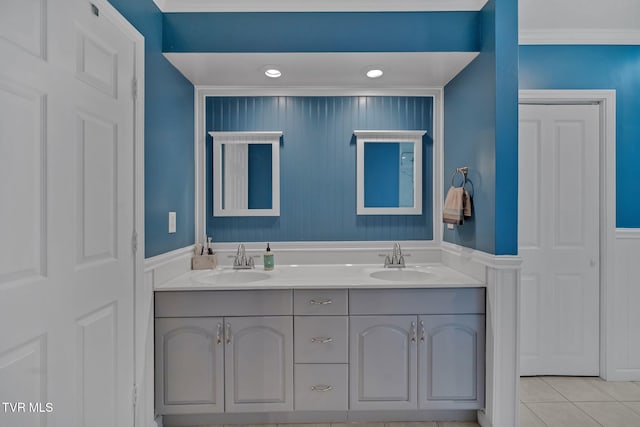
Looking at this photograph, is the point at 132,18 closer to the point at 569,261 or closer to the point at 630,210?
the point at 569,261

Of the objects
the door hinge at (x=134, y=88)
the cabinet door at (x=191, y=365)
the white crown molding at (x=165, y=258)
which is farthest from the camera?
the cabinet door at (x=191, y=365)

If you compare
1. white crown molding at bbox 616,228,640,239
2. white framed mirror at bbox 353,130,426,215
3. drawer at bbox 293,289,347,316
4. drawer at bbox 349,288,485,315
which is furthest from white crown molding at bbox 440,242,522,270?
white crown molding at bbox 616,228,640,239

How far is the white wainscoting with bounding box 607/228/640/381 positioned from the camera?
2.67 m

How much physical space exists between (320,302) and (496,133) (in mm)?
1305

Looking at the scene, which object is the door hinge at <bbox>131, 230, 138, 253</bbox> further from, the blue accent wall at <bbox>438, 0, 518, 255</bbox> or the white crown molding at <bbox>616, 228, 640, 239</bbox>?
the white crown molding at <bbox>616, 228, 640, 239</bbox>

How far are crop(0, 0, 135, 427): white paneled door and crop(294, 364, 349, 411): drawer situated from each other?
33.2 inches

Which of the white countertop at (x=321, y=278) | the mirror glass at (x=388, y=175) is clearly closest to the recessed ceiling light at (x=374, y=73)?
the mirror glass at (x=388, y=175)

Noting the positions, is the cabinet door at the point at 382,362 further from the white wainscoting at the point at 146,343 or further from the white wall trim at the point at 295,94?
the white wainscoting at the point at 146,343

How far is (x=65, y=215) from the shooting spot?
134cm

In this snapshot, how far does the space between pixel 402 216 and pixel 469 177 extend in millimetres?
598

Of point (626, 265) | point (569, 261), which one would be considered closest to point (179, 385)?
point (569, 261)

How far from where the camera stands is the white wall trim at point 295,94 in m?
2.68

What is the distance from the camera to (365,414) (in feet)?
7.10

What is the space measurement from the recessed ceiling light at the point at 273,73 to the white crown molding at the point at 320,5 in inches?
13.6
